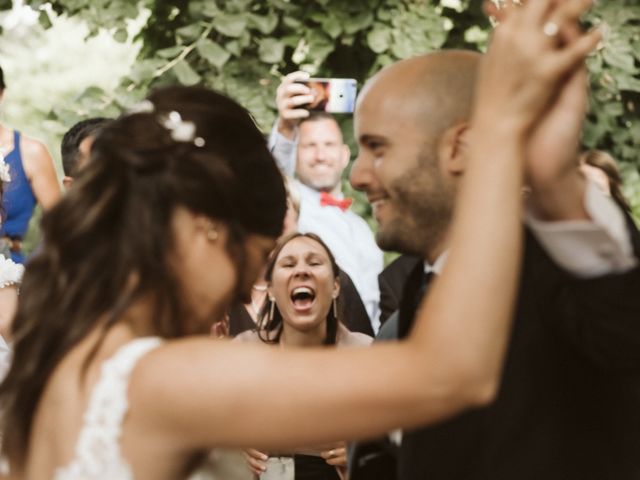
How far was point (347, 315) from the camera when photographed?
5996mm

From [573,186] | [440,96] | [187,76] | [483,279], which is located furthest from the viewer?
[187,76]

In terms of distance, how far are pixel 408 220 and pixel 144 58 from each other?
5687mm

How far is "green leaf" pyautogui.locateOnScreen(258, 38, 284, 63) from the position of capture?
307 inches

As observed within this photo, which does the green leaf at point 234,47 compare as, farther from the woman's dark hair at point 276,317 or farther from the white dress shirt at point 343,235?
the woman's dark hair at point 276,317

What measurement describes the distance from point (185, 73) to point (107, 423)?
5819 mm

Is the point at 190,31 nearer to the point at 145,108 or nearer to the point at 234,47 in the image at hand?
the point at 234,47

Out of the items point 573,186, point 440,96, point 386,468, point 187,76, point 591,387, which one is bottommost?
→ point 386,468

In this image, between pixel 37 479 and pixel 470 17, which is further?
pixel 470 17

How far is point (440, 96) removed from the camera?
2.56 m

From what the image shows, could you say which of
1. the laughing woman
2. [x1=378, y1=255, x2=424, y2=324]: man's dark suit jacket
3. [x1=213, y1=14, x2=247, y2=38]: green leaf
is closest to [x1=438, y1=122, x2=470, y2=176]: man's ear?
the laughing woman

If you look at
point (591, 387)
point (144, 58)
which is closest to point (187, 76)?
point (144, 58)

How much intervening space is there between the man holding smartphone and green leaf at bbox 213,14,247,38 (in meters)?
1.02

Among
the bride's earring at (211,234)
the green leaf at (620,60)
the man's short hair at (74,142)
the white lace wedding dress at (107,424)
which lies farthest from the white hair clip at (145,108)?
the green leaf at (620,60)

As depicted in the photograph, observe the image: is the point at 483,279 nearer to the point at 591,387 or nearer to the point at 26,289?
the point at 591,387
